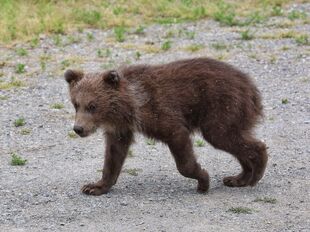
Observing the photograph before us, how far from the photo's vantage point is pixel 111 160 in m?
8.19

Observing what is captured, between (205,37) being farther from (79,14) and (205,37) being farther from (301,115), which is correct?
(301,115)

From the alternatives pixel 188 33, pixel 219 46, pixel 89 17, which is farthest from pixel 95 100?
pixel 89 17

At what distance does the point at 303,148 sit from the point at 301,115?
4.80ft

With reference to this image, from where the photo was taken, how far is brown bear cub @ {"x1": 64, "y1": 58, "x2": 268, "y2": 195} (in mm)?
7809

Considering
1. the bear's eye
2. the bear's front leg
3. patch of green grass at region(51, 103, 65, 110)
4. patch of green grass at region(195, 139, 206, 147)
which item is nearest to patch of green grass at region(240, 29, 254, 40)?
patch of green grass at region(51, 103, 65, 110)

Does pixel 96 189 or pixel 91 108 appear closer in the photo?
pixel 91 108

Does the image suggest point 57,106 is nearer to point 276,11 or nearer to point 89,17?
point 89,17

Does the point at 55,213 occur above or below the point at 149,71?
below

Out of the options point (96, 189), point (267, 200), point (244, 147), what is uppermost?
point (244, 147)

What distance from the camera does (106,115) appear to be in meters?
7.82

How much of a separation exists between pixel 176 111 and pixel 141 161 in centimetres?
146

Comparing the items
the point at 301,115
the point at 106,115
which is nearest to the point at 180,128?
the point at 106,115

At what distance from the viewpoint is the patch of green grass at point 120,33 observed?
15.7 meters

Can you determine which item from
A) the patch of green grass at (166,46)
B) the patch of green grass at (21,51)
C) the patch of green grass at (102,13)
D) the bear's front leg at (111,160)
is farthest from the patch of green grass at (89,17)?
the bear's front leg at (111,160)
